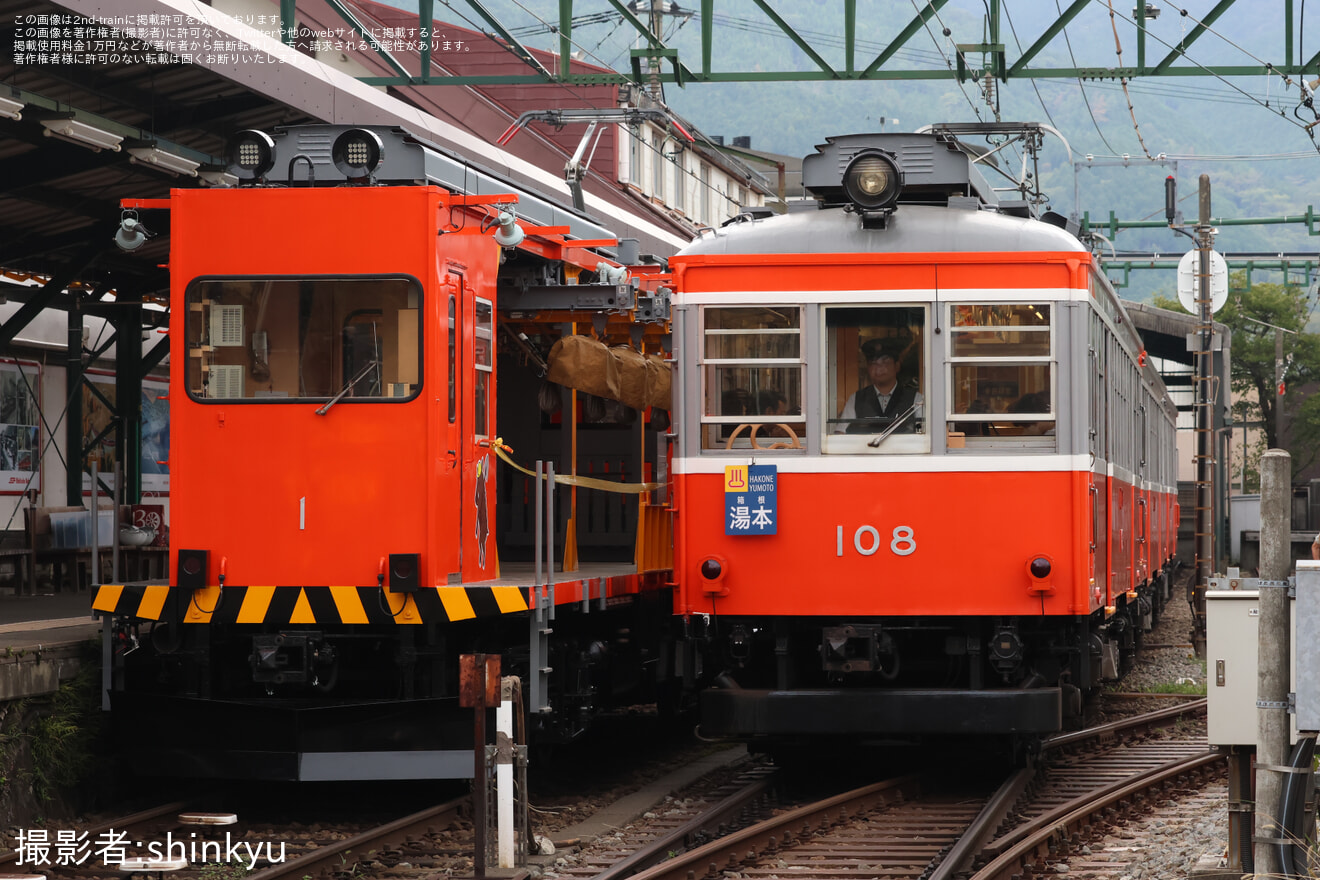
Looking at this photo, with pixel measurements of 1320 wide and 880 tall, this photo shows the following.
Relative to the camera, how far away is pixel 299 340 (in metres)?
8.90

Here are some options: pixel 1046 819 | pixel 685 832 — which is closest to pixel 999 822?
pixel 1046 819

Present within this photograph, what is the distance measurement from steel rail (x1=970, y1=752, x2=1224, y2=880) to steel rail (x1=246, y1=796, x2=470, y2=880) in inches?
115

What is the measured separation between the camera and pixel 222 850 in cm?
816

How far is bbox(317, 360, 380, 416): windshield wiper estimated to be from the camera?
28.9 feet

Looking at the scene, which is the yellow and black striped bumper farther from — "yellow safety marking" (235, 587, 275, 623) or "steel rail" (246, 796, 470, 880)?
"steel rail" (246, 796, 470, 880)

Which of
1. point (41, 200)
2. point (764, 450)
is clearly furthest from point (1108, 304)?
point (41, 200)

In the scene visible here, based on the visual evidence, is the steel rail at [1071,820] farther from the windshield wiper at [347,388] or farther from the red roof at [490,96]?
the red roof at [490,96]

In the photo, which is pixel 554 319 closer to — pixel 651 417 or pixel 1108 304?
pixel 651 417

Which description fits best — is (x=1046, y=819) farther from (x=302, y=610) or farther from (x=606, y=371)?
(x=302, y=610)

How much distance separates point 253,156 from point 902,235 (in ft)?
12.4

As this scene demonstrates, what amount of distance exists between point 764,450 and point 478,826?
3.48 metres

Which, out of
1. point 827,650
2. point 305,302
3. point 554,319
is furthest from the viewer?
point 554,319

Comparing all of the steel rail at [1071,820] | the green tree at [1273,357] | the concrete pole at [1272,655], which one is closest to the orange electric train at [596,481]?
the steel rail at [1071,820]

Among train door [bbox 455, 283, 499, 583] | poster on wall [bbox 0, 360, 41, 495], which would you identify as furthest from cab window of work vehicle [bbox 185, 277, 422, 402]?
poster on wall [bbox 0, 360, 41, 495]
